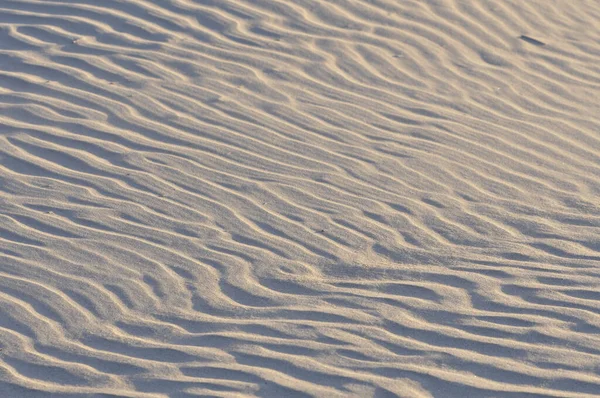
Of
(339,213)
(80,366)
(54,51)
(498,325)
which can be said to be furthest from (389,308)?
(54,51)

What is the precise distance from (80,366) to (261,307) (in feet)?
2.91

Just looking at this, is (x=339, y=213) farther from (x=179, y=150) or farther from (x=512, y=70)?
(x=512, y=70)

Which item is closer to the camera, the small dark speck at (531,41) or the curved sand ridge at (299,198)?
the curved sand ridge at (299,198)

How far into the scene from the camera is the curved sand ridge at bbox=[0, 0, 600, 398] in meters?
4.20

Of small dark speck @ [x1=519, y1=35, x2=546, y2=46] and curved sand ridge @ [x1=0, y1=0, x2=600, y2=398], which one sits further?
small dark speck @ [x1=519, y1=35, x2=546, y2=46]

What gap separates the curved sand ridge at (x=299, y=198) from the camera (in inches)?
165

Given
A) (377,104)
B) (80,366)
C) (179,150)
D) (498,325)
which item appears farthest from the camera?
(377,104)

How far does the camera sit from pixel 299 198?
17.5 feet

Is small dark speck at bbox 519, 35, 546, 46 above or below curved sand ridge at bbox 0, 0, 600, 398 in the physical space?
above

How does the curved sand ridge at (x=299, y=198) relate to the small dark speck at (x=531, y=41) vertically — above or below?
below

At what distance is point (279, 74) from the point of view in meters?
6.44

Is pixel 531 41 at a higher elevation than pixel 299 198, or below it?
higher

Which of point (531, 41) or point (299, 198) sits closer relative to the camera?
point (299, 198)

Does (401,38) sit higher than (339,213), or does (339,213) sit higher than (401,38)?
(401,38)
